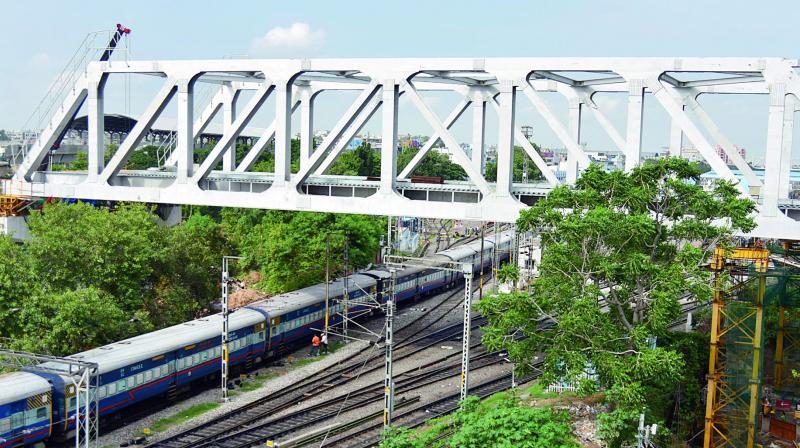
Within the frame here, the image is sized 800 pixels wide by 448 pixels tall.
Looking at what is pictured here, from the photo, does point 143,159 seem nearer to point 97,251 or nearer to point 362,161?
point 362,161

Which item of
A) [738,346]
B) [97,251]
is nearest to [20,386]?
[97,251]

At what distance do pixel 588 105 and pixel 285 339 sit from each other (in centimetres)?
1705

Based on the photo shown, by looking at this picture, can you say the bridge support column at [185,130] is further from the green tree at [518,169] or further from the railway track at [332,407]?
the green tree at [518,169]

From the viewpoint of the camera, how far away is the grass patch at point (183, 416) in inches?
968

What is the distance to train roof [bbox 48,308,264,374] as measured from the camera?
79.0 feet

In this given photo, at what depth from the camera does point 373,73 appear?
28.1 m

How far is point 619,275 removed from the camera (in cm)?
2086

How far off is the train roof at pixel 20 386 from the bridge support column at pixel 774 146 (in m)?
21.3

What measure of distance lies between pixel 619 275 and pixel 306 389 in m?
12.8

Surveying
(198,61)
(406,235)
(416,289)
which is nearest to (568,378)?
(198,61)

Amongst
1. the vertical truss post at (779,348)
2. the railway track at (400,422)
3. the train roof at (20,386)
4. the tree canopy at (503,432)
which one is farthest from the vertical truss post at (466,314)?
the train roof at (20,386)

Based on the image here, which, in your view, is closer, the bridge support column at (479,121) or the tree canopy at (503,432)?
the tree canopy at (503,432)

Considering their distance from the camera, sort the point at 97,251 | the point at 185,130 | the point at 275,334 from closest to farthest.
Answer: the point at 97,251 → the point at 185,130 → the point at 275,334

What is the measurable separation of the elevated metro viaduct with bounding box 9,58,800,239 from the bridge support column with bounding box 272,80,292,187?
0.05m
